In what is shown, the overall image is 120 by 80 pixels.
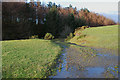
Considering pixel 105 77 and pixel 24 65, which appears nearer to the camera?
pixel 105 77

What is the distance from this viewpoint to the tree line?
72.1 ft

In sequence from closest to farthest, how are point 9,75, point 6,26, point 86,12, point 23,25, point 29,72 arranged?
point 9,75 → point 29,72 → point 86,12 → point 6,26 → point 23,25

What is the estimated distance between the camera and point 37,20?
2811cm

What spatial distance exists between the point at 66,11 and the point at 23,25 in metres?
9.69

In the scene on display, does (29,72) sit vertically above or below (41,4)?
below

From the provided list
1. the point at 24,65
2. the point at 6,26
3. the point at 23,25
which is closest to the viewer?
the point at 24,65

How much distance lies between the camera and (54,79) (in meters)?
4.58

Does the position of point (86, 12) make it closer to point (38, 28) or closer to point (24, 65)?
point (38, 28)

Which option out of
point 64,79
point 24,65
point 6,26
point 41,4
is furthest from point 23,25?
point 64,79

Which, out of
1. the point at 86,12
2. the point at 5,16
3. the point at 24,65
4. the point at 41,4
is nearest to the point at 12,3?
the point at 5,16

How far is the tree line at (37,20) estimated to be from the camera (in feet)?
72.1

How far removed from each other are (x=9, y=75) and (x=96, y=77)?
10.1ft

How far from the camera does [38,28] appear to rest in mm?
27484

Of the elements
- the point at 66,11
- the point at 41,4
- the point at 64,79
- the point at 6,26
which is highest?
the point at 41,4
